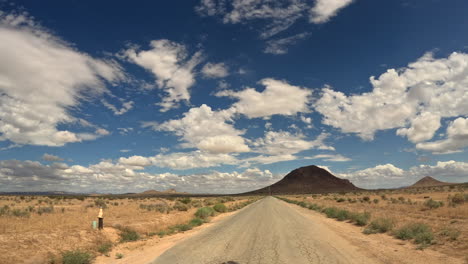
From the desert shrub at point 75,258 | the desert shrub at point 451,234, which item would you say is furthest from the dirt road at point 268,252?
the desert shrub at point 451,234

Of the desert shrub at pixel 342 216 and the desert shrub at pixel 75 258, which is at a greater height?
the desert shrub at pixel 75 258

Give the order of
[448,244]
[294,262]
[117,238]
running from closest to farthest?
[294,262], [448,244], [117,238]

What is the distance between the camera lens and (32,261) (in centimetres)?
998

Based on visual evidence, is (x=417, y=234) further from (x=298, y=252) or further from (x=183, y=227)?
(x=183, y=227)

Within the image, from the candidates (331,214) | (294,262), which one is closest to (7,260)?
(294,262)

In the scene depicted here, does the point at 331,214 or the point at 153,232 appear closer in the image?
the point at 153,232

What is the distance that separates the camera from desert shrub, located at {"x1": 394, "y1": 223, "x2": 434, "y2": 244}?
40.0 ft

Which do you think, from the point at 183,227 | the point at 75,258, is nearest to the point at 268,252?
the point at 75,258

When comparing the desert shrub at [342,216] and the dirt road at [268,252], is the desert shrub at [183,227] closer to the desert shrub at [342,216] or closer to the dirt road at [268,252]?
the dirt road at [268,252]

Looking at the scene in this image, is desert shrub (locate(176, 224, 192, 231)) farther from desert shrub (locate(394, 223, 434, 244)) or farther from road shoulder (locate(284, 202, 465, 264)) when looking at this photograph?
desert shrub (locate(394, 223, 434, 244))

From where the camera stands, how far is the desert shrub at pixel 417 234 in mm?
12180

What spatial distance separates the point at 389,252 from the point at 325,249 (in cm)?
224

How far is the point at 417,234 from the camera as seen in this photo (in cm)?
1292

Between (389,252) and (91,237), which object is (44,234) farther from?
(389,252)
